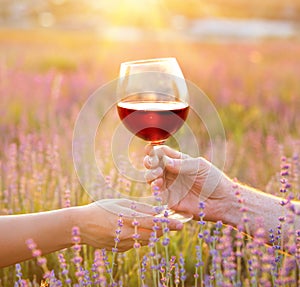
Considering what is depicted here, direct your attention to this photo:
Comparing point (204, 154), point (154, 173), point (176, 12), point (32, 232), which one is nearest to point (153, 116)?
point (154, 173)

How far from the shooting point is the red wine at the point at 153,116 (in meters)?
2.12

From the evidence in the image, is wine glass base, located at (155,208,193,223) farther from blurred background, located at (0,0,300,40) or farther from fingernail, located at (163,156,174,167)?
blurred background, located at (0,0,300,40)

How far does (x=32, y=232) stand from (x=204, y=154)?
2395mm

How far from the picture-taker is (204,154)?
13.9 ft

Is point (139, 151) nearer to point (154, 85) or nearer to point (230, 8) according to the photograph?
point (154, 85)

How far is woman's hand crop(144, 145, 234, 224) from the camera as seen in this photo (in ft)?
7.22

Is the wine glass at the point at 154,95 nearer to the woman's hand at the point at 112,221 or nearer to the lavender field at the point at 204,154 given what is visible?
the woman's hand at the point at 112,221

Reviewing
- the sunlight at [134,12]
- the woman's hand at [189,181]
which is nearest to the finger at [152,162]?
the woman's hand at [189,181]

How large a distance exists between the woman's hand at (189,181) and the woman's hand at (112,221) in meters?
0.17

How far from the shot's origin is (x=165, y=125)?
216 cm

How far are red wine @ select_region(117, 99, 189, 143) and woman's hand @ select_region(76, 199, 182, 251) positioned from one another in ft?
0.99

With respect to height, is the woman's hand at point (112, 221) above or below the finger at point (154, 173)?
below

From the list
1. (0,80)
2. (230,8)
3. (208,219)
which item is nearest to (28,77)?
(0,80)

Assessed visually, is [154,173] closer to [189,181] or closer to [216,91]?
[189,181]
